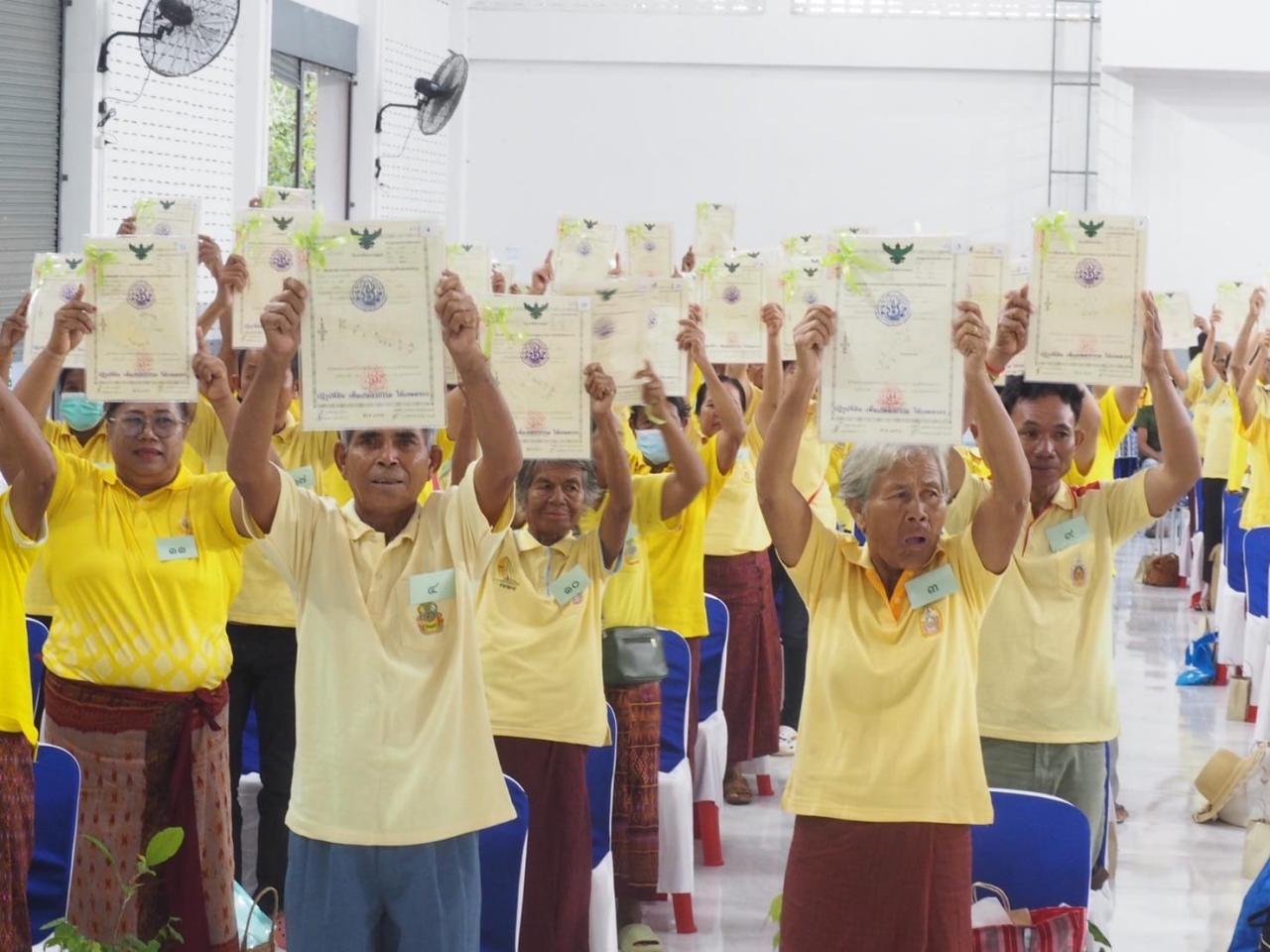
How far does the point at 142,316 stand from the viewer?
13.6 feet

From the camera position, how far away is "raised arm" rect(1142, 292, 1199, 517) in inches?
146

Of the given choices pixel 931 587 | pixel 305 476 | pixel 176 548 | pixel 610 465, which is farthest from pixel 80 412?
pixel 931 587

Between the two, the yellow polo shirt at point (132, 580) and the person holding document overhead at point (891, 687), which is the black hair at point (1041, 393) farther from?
the yellow polo shirt at point (132, 580)

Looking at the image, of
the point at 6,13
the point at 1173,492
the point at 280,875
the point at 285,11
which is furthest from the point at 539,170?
the point at 1173,492

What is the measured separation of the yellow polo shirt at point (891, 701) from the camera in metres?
3.27

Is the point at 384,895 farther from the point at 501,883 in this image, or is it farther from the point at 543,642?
the point at 543,642

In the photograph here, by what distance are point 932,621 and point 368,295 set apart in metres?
1.22

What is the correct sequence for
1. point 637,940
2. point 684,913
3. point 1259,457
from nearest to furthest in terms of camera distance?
point 637,940 → point 684,913 → point 1259,457

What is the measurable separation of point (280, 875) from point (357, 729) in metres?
2.21

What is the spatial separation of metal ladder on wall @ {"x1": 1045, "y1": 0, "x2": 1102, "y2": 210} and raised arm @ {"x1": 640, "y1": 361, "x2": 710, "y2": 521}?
12107 millimetres

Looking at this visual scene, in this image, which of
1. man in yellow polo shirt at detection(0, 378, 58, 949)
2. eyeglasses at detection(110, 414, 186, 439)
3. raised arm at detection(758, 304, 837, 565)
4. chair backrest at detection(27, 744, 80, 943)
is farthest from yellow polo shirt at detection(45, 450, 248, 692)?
raised arm at detection(758, 304, 837, 565)

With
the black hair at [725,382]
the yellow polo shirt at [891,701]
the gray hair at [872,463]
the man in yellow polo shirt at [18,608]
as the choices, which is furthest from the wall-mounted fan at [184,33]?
the yellow polo shirt at [891,701]

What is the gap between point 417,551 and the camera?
3.43m

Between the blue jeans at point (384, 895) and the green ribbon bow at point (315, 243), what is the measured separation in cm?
109
